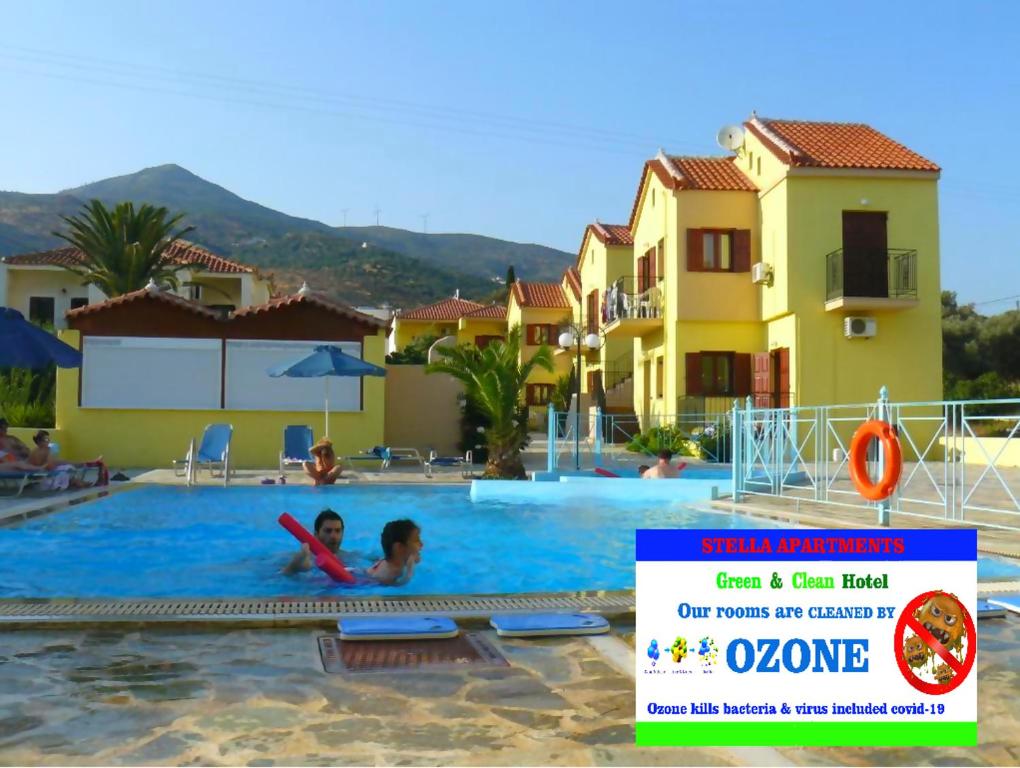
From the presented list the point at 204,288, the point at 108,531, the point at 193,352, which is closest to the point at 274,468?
the point at 193,352

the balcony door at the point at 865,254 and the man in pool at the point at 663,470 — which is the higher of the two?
the balcony door at the point at 865,254

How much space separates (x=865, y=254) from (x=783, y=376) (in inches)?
133

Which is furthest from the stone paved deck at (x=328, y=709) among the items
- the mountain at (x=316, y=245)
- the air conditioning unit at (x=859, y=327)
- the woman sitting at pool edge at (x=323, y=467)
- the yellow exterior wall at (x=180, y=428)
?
the mountain at (x=316, y=245)

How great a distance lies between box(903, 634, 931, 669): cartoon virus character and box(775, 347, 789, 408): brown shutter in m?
21.3

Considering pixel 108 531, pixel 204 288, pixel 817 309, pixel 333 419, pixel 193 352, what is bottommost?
pixel 108 531

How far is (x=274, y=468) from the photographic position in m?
18.5

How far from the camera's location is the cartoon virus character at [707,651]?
8.59 ft

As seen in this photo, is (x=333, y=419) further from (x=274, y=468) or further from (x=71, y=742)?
(x=71, y=742)

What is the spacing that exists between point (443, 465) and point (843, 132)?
14.9 m

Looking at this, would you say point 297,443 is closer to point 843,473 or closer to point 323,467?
point 323,467

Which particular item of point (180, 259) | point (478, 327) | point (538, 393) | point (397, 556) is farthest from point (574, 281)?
point (397, 556)

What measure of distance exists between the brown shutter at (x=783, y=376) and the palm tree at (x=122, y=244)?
17.5 metres

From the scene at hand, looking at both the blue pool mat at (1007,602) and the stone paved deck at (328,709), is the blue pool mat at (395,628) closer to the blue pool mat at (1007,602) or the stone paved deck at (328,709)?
the stone paved deck at (328,709)

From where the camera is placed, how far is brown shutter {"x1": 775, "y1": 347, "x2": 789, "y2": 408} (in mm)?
23344
